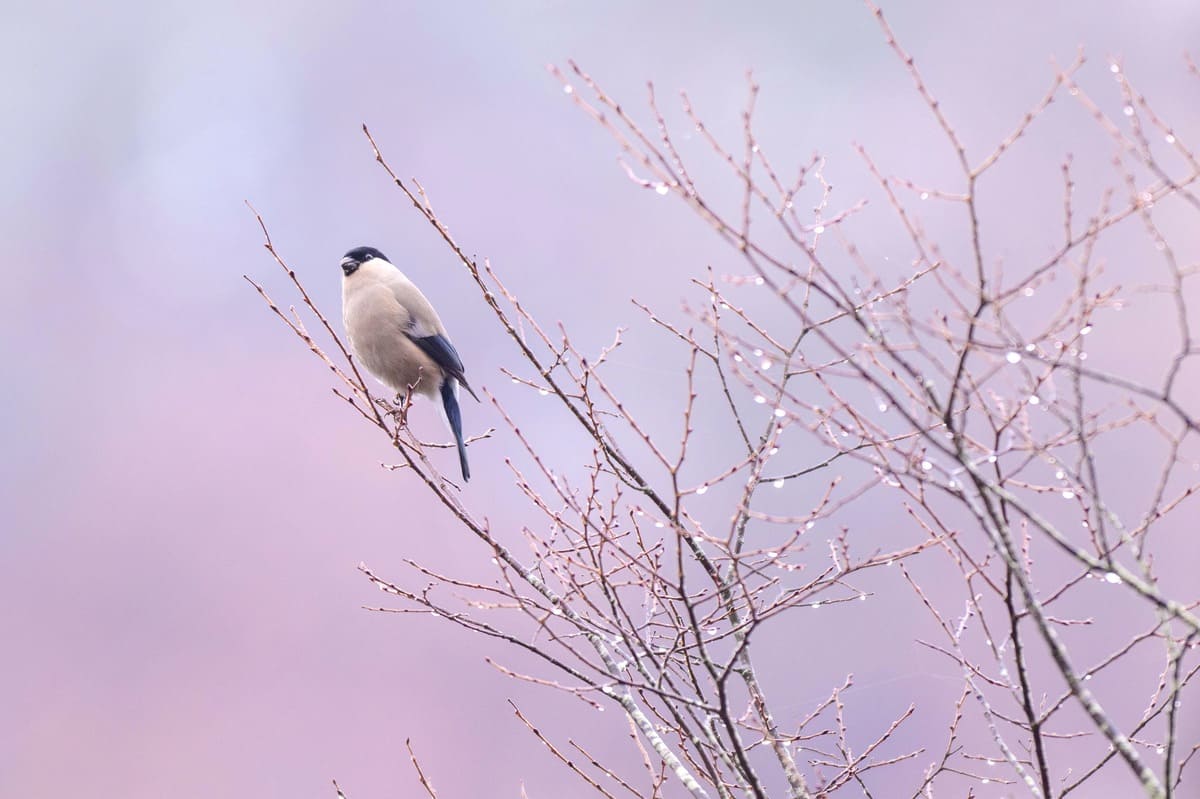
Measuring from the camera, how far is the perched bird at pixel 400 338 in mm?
2889

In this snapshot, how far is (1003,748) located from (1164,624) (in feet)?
1.38

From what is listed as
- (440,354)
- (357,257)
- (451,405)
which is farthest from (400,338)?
(357,257)

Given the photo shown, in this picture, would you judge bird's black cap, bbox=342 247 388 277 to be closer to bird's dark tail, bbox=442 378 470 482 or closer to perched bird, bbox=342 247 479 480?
perched bird, bbox=342 247 479 480

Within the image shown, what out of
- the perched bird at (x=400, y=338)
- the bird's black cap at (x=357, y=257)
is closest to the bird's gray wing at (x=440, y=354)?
the perched bird at (x=400, y=338)

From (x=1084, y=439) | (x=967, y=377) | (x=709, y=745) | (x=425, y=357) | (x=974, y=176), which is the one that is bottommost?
(x=709, y=745)

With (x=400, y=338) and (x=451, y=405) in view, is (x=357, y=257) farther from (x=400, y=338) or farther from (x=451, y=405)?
(x=451, y=405)

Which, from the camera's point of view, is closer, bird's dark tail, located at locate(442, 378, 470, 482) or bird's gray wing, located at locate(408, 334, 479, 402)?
bird's gray wing, located at locate(408, 334, 479, 402)

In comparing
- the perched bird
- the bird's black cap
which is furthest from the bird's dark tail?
the bird's black cap

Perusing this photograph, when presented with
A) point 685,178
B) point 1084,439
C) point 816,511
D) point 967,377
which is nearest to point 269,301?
point 685,178

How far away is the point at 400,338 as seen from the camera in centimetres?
289

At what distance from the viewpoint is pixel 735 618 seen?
165 cm

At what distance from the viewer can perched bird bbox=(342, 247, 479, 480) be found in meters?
2.89

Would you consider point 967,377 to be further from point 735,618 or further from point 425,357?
point 425,357

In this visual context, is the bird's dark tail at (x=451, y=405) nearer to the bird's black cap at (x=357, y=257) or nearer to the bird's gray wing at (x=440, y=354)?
the bird's gray wing at (x=440, y=354)
